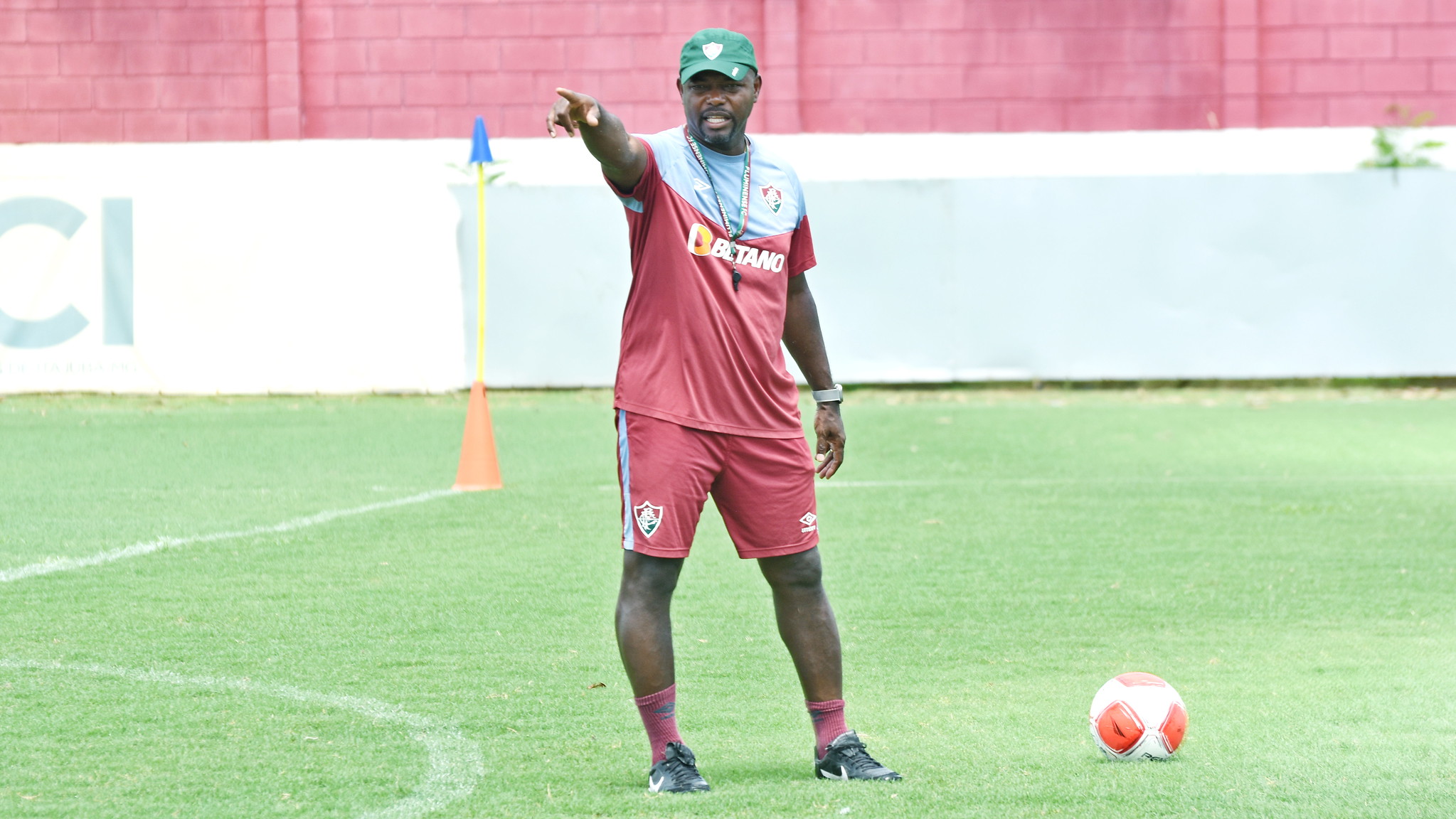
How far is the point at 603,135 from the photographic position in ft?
12.4

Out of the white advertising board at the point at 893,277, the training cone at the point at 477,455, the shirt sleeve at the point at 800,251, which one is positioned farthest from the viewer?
the white advertising board at the point at 893,277

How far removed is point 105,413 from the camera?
15.0 m

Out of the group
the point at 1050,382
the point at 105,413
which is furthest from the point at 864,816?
the point at 1050,382

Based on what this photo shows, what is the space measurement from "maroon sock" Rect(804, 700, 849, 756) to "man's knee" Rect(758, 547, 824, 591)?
0.30m

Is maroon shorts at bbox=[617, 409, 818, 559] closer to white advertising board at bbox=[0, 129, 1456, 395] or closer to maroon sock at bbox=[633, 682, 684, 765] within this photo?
maroon sock at bbox=[633, 682, 684, 765]

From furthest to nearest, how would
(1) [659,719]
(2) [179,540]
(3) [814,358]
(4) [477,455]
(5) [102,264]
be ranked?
(5) [102,264] < (4) [477,455] < (2) [179,540] < (3) [814,358] < (1) [659,719]

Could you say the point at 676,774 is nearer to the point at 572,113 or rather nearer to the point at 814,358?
the point at 814,358

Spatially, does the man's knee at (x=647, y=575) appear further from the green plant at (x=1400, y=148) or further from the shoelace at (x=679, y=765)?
the green plant at (x=1400, y=148)

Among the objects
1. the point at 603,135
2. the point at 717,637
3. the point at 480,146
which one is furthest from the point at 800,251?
the point at 480,146

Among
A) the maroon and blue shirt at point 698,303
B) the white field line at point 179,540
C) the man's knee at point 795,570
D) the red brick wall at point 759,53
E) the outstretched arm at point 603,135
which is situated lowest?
the white field line at point 179,540

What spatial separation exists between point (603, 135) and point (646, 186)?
0.91 feet

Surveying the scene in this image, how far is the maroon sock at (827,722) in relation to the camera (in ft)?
13.9

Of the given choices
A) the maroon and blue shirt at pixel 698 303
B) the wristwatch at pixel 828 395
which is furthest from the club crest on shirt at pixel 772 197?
the wristwatch at pixel 828 395

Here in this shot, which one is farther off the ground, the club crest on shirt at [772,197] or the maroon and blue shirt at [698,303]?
the club crest on shirt at [772,197]
